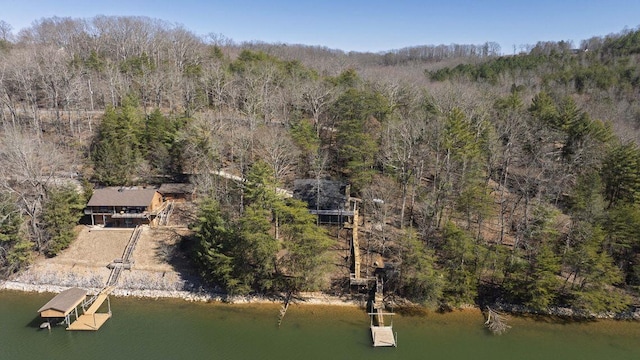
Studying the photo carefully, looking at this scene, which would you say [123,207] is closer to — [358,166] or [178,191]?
[178,191]

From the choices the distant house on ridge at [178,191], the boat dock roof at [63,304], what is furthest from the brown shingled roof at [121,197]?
the boat dock roof at [63,304]

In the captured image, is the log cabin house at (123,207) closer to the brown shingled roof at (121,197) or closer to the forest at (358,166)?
the brown shingled roof at (121,197)

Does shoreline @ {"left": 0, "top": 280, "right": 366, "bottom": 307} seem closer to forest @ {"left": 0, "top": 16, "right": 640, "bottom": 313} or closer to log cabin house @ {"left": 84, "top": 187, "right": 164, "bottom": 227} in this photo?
forest @ {"left": 0, "top": 16, "right": 640, "bottom": 313}

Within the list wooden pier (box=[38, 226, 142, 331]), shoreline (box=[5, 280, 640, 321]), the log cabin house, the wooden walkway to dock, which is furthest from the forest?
wooden pier (box=[38, 226, 142, 331])

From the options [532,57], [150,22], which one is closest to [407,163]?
[532,57]

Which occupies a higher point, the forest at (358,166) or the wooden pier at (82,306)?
the forest at (358,166)

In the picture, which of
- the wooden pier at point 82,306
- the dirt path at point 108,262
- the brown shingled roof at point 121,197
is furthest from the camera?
the brown shingled roof at point 121,197
